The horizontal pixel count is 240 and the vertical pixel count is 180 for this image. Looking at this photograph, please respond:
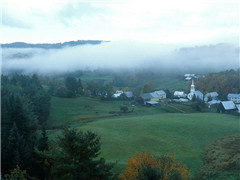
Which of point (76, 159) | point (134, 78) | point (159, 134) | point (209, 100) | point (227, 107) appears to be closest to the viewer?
point (76, 159)

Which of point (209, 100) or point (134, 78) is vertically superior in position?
point (134, 78)

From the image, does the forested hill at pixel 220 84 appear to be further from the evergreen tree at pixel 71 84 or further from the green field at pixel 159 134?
the evergreen tree at pixel 71 84

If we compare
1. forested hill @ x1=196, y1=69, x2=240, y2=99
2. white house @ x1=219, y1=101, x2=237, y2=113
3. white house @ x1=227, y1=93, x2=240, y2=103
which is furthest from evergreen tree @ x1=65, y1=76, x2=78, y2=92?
white house @ x1=227, y1=93, x2=240, y2=103

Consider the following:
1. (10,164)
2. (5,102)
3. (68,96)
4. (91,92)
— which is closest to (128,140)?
(10,164)

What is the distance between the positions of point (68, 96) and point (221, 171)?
198 feet

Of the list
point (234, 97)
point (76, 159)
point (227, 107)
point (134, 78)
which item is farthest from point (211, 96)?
point (76, 159)

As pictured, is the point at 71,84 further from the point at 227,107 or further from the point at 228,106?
the point at 228,106

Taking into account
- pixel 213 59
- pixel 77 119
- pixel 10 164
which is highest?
pixel 213 59

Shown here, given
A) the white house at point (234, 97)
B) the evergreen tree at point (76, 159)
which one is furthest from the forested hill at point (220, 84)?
the evergreen tree at point (76, 159)

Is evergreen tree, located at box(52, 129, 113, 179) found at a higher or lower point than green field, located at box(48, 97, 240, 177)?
higher

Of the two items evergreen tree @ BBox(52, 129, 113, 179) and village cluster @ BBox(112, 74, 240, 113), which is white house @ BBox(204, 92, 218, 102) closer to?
village cluster @ BBox(112, 74, 240, 113)

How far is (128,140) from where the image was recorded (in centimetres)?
3206

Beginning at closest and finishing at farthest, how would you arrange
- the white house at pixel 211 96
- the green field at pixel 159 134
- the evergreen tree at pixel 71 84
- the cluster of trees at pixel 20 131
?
the cluster of trees at pixel 20 131 < the green field at pixel 159 134 < the white house at pixel 211 96 < the evergreen tree at pixel 71 84

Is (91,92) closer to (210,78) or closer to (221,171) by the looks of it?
(210,78)
